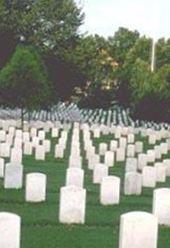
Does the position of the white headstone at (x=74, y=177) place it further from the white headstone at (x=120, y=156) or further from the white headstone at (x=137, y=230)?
the white headstone at (x=120, y=156)

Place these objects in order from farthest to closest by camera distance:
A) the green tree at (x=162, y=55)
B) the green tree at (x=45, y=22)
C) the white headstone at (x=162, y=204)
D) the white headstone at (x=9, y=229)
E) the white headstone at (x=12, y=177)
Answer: the green tree at (x=162, y=55), the green tree at (x=45, y=22), the white headstone at (x=12, y=177), the white headstone at (x=162, y=204), the white headstone at (x=9, y=229)

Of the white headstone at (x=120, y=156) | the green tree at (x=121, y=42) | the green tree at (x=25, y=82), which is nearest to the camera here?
the white headstone at (x=120, y=156)

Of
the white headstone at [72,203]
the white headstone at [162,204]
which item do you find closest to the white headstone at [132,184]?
the white headstone at [162,204]

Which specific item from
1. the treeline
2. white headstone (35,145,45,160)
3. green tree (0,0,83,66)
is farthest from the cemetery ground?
green tree (0,0,83,66)

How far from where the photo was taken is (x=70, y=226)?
12.5 metres

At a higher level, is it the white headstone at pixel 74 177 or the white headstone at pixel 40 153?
the white headstone at pixel 40 153

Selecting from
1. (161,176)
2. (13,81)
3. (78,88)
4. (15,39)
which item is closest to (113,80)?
(78,88)

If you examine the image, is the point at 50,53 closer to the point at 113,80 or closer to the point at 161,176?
the point at 113,80

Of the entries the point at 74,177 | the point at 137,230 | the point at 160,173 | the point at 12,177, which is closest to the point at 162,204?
the point at 137,230

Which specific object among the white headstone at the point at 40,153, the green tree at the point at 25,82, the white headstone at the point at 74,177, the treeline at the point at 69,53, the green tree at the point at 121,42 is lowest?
the white headstone at the point at 74,177

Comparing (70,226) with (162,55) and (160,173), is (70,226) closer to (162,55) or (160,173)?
(160,173)

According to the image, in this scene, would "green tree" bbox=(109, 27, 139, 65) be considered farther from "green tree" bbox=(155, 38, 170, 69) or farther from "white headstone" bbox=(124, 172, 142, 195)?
"white headstone" bbox=(124, 172, 142, 195)

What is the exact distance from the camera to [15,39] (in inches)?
2313

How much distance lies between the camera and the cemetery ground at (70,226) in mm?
11352
